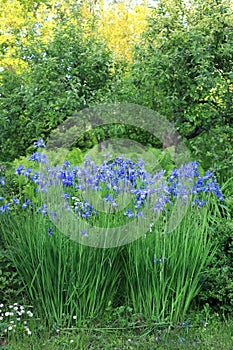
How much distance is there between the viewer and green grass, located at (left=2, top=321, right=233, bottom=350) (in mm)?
3062

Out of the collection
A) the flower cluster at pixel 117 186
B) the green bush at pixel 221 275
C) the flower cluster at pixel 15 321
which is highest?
the flower cluster at pixel 117 186

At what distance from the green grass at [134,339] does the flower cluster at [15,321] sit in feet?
0.28

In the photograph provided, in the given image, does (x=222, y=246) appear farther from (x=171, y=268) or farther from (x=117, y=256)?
(x=117, y=256)

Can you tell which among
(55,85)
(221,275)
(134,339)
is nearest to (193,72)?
(55,85)

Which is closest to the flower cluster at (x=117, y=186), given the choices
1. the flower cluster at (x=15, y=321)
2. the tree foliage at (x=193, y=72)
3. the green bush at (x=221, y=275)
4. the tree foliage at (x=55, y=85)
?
the green bush at (x=221, y=275)

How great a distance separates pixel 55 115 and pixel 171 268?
3592 millimetres

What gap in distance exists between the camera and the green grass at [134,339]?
10.0 feet

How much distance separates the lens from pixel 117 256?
3430mm

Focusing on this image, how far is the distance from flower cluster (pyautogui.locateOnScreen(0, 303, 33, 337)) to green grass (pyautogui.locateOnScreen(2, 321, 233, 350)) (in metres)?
0.08

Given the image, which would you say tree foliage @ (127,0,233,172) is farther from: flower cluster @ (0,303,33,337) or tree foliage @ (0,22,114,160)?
flower cluster @ (0,303,33,337)

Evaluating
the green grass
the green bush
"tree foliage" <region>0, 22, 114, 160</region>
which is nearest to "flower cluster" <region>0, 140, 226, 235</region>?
the green bush

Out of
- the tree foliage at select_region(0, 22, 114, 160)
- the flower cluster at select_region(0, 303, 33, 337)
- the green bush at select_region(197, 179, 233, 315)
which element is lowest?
the flower cluster at select_region(0, 303, 33, 337)

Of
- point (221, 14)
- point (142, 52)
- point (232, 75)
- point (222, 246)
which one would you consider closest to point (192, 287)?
point (222, 246)

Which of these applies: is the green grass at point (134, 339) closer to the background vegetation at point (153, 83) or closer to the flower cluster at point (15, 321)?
the flower cluster at point (15, 321)
